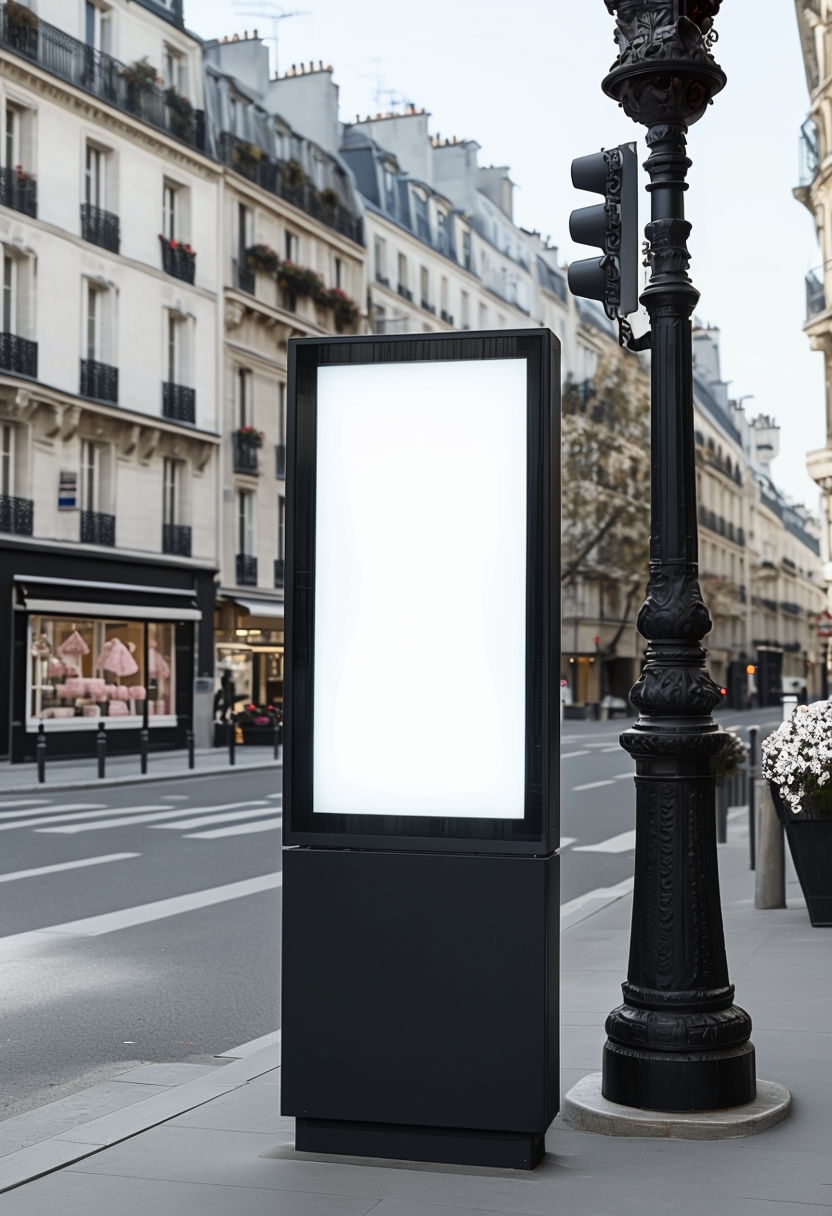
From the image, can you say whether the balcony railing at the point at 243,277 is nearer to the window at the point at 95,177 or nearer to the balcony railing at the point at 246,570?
the window at the point at 95,177

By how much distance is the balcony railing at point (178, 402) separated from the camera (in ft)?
111

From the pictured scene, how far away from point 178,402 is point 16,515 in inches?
264

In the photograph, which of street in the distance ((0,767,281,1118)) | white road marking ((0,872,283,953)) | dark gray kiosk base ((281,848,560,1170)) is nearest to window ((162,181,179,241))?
street in the distance ((0,767,281,1118))

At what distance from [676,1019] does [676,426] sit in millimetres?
1849

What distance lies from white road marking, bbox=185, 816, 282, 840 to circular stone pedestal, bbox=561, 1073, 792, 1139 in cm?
1066

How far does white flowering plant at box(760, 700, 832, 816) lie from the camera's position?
28.1 ft

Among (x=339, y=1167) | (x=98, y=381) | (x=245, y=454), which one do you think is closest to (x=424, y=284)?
(x=245, y=454)

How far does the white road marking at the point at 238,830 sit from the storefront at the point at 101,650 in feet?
42.2

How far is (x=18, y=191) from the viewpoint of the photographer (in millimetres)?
29141

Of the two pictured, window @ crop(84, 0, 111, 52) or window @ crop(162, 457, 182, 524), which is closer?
window @ crop(84, 0, 111, 52)

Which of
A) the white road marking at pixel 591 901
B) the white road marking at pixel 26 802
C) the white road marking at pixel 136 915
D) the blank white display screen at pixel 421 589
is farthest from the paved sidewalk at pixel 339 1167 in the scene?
the white road marking at pixel 26 802

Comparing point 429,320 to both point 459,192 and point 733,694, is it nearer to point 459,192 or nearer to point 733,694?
point 459,192

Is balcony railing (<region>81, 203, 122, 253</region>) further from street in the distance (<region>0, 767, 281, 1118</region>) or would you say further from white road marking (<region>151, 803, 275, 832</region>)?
street in the distance (<region>0, 767, 281, 1118</region>)

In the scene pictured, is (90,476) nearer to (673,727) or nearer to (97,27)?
(97,27)
